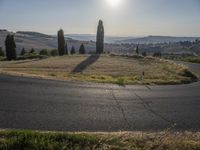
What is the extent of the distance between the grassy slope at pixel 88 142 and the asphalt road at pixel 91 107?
158 centimetres

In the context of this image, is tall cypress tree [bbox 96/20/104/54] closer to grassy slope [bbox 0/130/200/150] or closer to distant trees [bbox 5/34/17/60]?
distant trees [bbox 5/34/17/60]

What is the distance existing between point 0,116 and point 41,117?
3.75 ft

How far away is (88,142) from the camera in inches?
306

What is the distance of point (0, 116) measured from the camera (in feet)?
35.1

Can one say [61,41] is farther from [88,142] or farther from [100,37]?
[88,142]

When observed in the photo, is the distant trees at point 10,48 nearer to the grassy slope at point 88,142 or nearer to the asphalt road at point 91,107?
the asphalt road at point 91,107

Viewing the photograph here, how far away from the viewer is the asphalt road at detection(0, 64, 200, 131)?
10.5 metres

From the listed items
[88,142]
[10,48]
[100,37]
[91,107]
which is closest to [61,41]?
[100,37]

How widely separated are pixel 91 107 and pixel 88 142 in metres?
5.09

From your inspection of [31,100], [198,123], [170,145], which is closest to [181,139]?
[170,145]

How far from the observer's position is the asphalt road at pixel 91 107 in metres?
10.5

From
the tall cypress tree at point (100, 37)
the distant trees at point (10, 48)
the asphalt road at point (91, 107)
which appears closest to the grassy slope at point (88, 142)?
the asphalt road at point (91, 107)

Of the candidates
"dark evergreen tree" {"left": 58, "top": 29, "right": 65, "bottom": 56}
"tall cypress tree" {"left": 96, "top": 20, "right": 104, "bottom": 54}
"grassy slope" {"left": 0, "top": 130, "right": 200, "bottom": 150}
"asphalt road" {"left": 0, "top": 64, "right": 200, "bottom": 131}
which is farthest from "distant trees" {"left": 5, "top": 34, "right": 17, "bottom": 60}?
"grassy slope" {"left": 0, "top": 130, "right": 200, "bottom": 150}

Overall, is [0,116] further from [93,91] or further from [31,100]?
[93,91]
